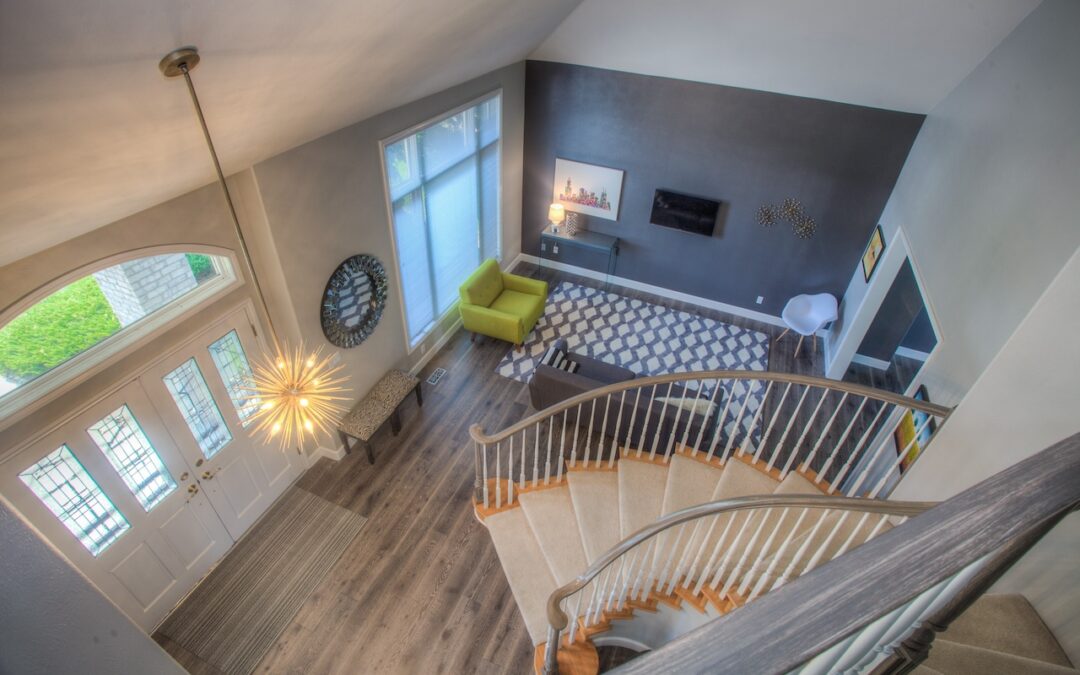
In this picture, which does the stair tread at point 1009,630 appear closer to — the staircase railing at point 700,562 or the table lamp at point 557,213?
the staircase railing at point 700,562

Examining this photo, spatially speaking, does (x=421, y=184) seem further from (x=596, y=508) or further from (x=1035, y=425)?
(x=1035, y=425)

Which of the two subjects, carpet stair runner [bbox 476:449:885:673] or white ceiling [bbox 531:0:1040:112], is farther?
white ceiling [bbox 531:0:1040:112]

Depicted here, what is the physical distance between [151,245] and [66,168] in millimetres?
1269

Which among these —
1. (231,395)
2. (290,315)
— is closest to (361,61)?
(290,315)

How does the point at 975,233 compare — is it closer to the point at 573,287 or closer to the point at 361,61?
the point at 361,61

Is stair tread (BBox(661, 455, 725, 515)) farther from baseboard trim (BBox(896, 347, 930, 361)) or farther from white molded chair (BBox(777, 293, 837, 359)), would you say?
baseboard trim (BBox(896, 347, 930, 361))

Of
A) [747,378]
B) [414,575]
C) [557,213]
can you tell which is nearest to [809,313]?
[557,213]

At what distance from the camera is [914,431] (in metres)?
3.75

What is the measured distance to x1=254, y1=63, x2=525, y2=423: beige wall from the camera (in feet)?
13.2

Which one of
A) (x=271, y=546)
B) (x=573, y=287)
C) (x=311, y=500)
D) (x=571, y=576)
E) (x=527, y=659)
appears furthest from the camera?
(x=573, y=287)

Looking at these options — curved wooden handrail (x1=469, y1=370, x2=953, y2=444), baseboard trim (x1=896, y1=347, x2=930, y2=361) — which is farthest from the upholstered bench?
baseboard trim (x1=896, y1=347, x2=930, y2=361)

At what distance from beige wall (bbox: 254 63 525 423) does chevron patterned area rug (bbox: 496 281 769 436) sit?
1673 mm

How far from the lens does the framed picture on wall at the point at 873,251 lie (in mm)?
6005

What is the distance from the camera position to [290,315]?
171 inches
